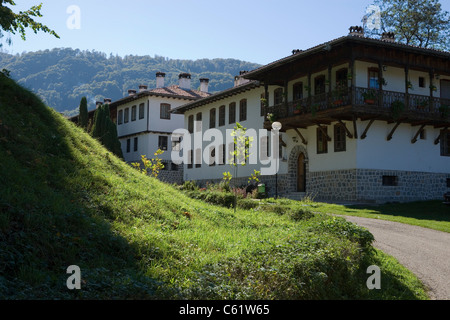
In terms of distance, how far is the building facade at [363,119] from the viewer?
20.4 m

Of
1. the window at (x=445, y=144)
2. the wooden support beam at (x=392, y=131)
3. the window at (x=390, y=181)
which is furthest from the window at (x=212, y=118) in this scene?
the window at (x=445, y=144)

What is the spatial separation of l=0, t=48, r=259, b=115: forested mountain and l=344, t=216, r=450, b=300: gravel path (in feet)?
243

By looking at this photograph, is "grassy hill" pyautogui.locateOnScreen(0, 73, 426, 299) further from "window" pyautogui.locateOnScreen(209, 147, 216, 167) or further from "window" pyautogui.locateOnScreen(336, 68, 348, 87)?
"window" pyautogui.locateOnScreen(209, 147, 216, 167)

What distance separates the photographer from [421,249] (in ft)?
31.6

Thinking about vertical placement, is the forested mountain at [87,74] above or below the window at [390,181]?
above

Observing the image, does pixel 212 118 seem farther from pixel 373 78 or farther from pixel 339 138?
pixel 373 78

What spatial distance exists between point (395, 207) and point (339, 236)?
1218cm

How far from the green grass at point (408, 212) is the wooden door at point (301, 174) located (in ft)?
17.8

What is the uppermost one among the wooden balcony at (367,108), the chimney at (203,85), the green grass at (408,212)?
the chimney at (203,85)

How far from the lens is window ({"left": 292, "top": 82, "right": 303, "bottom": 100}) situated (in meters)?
24.4

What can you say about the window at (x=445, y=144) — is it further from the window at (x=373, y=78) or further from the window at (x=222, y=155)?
the window at (x=222, y=155)
